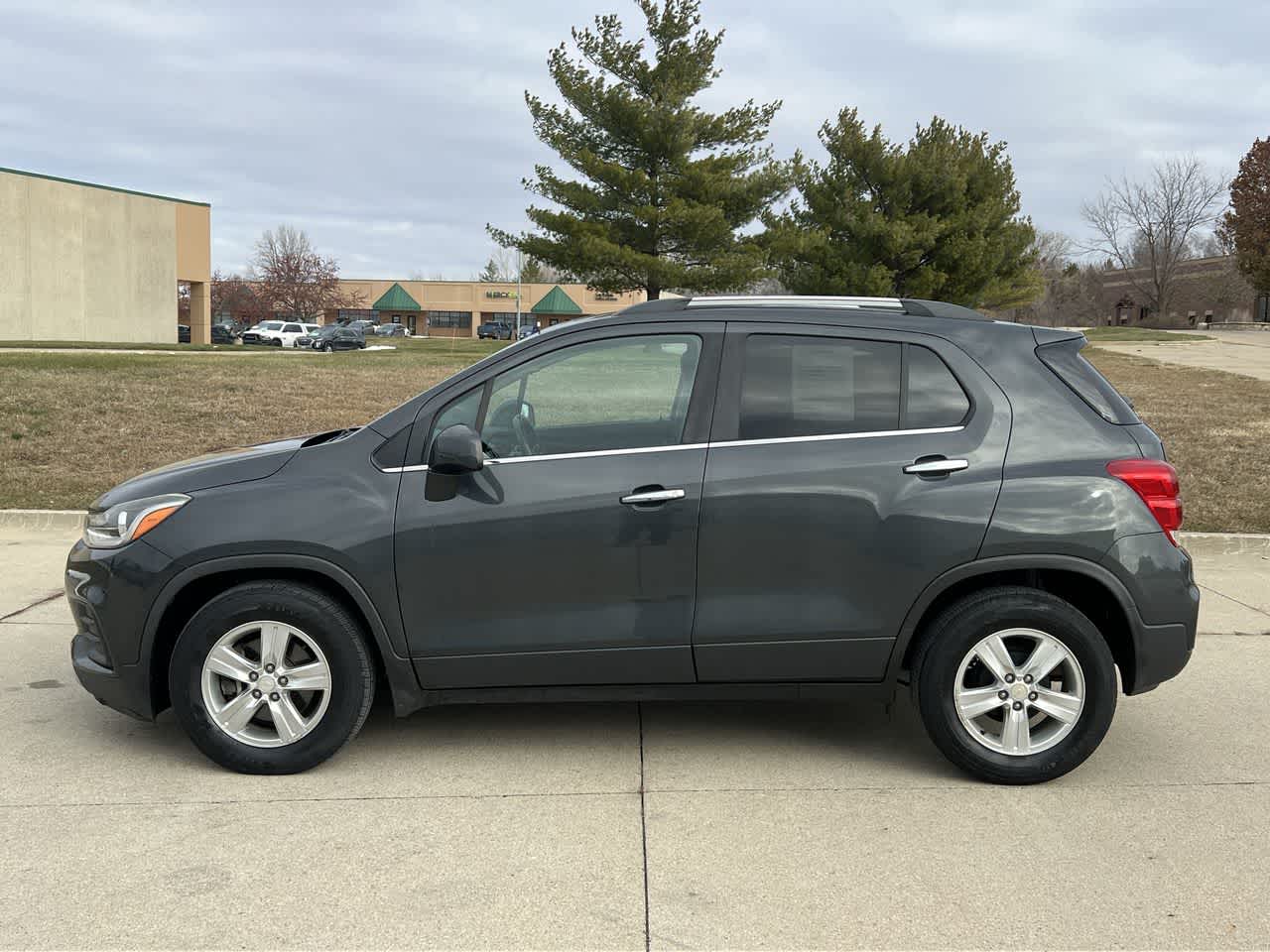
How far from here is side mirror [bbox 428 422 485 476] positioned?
13.4 ft

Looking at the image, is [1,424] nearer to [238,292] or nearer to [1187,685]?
[1187,685]

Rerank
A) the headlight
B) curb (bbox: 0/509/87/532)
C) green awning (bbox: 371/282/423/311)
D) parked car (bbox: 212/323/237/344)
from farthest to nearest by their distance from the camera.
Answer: green awning (bbox: 371/282/423/311) → parked car (bbox: 212/323/237/344) → curb (bbox: 0/509/87/532) → the headlight

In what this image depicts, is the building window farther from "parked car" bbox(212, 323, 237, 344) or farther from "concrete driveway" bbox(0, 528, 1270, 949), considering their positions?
"concrete driveway" bbox(0, 528, 1270, 949)

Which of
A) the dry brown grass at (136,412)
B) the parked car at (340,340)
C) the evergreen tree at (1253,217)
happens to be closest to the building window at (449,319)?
the parked car at (340,340)

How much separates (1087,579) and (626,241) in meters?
31.0

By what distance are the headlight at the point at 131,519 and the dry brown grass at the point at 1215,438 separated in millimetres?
8654

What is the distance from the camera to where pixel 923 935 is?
→ 321cm

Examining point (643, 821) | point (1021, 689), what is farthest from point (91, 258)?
point (1021, 689)

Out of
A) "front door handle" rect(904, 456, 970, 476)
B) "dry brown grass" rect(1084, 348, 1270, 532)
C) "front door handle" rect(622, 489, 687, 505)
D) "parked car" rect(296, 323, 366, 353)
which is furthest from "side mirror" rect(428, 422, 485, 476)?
"parked car" rect(296, 323, 366, 353)

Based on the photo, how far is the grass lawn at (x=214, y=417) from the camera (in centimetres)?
1138

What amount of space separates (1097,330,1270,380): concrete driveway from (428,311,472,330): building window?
69223 millimetres

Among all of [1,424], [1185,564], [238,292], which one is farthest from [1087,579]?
[238,292]

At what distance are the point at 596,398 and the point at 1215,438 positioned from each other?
12.1 m

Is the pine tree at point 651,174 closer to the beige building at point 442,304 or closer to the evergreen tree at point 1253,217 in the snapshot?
the evergreen tree at point 1253,217
